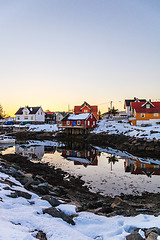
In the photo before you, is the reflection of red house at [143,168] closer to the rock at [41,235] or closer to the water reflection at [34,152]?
the water reflection at [34,152]

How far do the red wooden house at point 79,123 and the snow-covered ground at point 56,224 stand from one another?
42962 mm

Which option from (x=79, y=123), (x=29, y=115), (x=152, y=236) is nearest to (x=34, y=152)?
(x=79, y=123)

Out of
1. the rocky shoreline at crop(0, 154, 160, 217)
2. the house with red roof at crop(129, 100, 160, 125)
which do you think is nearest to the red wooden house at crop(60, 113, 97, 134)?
the house with red roof at crop(129, 100, 160, 125)

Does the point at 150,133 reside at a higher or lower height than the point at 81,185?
higher

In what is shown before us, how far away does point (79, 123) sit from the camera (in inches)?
2003

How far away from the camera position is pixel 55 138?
165 ft

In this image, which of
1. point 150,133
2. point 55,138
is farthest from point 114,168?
point 55,138

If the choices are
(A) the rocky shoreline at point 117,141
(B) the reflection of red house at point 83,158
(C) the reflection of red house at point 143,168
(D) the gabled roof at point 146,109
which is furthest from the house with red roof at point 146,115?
(C) the reflection of red house at point 143,168

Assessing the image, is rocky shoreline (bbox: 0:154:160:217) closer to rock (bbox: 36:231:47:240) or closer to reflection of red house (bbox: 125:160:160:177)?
rock (bbox: 36:231:47:240)

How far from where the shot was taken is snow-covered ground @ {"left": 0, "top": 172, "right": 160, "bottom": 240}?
15.5 ft

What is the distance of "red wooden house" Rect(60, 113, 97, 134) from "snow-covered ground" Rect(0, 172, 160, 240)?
141 feet

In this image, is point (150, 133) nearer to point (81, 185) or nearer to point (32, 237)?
point (81, 185)

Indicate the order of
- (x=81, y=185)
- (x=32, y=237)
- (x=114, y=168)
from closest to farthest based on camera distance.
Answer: (x=32, y=237) < (x=81, y=185) < (x=114, y=168)

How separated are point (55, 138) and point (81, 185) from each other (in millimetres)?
36722
